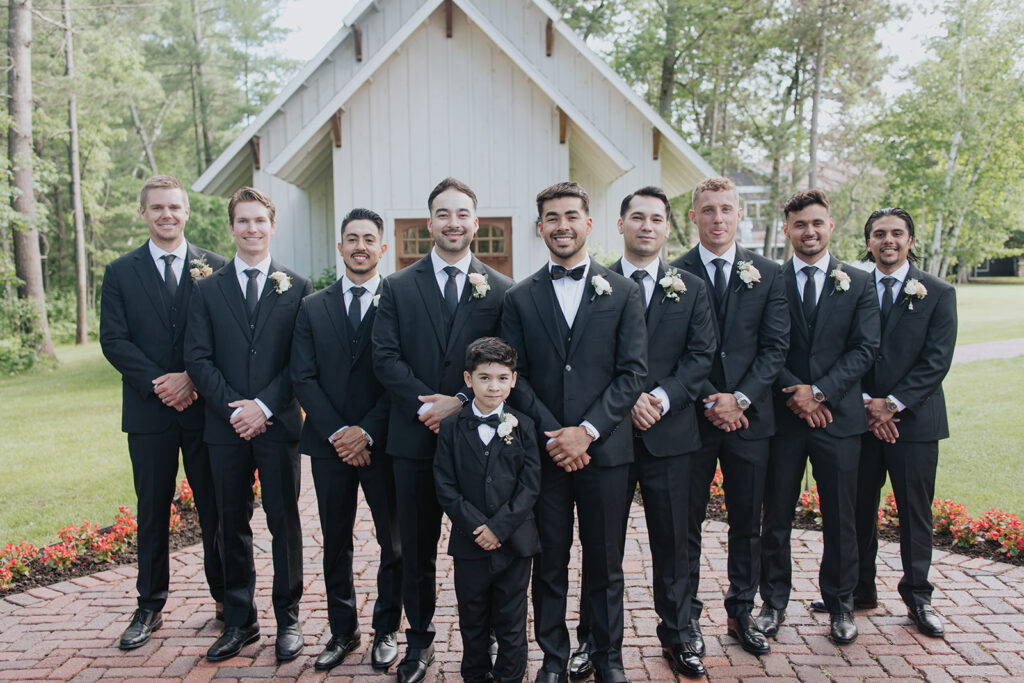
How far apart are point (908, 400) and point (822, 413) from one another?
0.56 m

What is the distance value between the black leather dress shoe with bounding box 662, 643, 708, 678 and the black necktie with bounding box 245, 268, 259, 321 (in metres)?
3.13

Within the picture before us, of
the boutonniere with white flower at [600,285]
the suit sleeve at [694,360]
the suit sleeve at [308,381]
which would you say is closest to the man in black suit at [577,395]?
the boutonniere with white flower at [600,285]

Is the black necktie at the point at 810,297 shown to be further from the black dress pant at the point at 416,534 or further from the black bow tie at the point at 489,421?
the black dress pant at the point at 416,534

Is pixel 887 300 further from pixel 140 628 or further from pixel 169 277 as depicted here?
pixel 140 628

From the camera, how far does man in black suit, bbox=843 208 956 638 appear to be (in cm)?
468

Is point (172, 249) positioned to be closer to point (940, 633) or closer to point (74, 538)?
point (74, 538)

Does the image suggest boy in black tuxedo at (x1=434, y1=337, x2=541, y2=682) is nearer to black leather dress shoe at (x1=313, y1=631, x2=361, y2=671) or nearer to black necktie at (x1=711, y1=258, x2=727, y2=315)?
black leather dress shoe at (x1=313, y1=631, x2=361, y2=671)

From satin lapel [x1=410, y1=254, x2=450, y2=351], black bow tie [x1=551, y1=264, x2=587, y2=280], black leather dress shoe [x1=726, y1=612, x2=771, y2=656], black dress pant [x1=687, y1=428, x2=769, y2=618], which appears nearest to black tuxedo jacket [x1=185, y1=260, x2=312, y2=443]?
satin lapel [x1=410, y1=254, x2=450, y2=351]

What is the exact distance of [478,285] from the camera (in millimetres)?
4211

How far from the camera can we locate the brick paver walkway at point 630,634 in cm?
428

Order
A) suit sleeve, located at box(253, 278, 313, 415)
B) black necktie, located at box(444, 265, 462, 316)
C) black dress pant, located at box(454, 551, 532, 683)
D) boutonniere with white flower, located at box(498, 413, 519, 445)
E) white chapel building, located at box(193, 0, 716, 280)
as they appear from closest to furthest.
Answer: boutonniere with white flower, located at box(498, 413, 519, 445) < black dress pant, located at box(454, 551, 532, 683) < black necktie, located at box(444, 265, 462, 316) < suit sleeve, located at box(253, 278, 313, 415) < white chapel building, located at box(193, 0, 716, 280)

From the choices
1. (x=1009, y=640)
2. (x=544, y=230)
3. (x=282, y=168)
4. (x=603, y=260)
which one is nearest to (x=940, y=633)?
(x=1009, y=640)

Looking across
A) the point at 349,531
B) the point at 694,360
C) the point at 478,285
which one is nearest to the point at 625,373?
the point at 694,360

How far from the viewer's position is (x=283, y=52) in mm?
41156
